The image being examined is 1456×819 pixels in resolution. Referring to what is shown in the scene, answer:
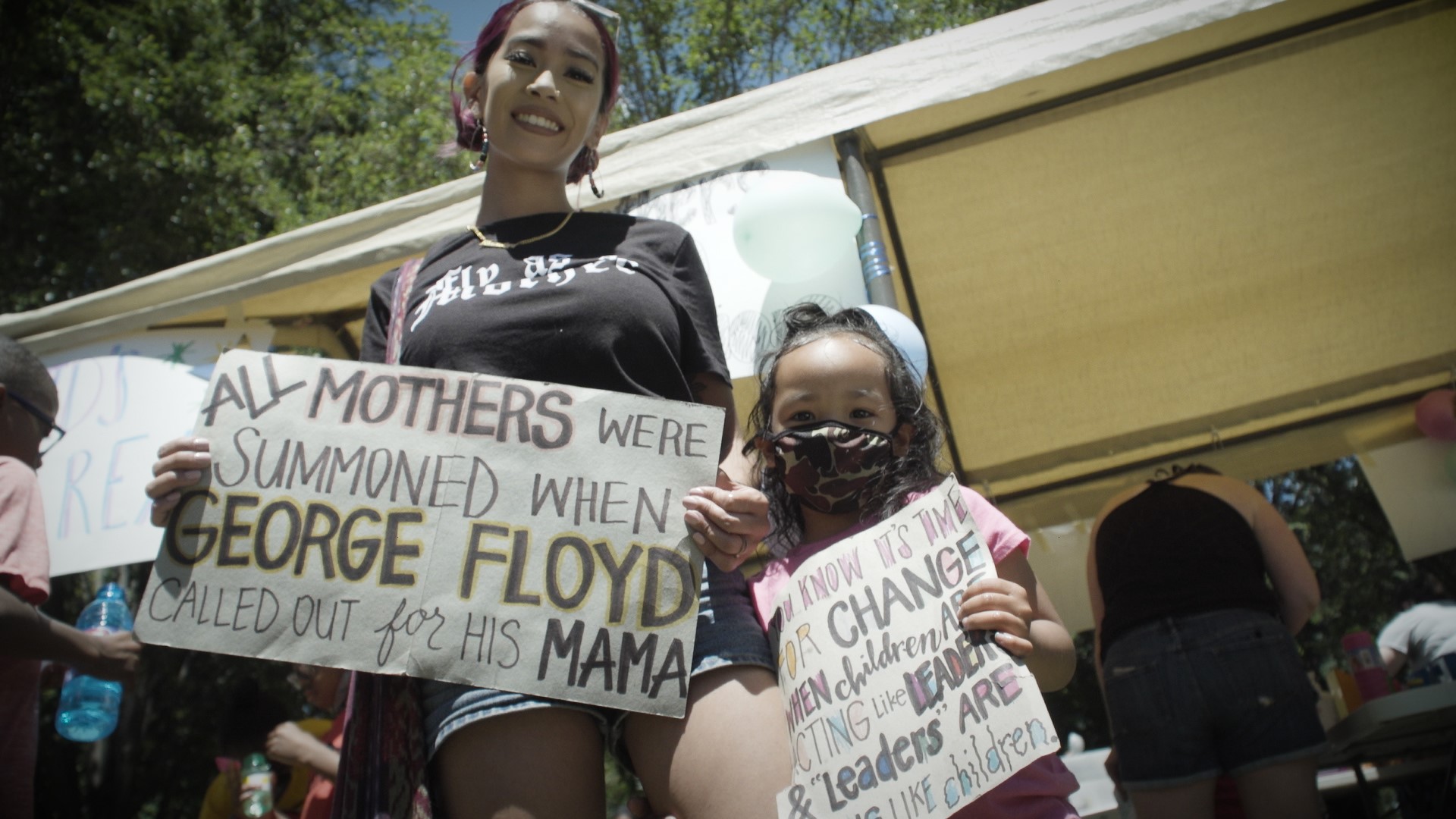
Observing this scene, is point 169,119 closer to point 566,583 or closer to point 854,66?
point 854,66

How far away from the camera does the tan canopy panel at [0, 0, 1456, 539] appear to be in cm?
270

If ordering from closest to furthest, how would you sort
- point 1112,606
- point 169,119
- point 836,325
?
point 836,325, point 1112,606, point 169,119

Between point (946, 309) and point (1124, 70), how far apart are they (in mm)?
999

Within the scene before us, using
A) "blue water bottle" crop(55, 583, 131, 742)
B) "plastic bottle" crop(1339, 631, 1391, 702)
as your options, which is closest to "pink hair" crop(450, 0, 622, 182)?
"blue water bottle" crop(55, 583, 131, 742)

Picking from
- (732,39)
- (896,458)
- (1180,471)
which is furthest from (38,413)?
(732,39)

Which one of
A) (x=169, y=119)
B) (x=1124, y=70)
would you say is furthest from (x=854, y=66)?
(x=169, y=119)

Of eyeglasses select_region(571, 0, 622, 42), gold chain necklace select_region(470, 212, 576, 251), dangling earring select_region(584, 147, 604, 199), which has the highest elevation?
eyeglasses select_region(571, 0, 622, 42)

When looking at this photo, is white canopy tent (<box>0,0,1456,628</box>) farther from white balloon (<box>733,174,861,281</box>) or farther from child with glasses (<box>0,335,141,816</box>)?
child with glasses (<box>0,335,141,816</box>)

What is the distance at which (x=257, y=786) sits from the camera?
324 cm

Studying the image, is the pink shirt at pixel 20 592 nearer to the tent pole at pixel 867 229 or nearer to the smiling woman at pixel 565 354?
the smiling woman at pixel 565 354

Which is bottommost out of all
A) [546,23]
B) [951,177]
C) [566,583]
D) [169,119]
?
[566,583]

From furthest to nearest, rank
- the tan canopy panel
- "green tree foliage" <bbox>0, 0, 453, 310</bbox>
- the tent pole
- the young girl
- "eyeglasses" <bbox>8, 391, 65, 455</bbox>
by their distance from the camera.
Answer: "green tree foliage" <bbox>0, 0, 453, 310</bbox> < the tan canopy panel < the tent pole < "eyeglasses" <bbox>8, 391, 65, 455</bbox> < the young girl

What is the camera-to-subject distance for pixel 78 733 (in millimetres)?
2857

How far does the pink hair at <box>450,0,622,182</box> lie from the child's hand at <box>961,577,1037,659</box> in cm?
122
